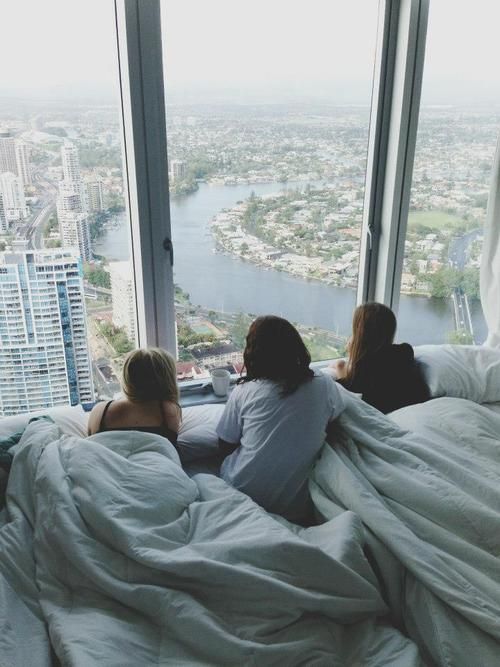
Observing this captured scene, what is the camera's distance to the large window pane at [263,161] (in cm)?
212

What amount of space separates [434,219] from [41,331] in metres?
1.81

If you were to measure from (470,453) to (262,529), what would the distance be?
70cm

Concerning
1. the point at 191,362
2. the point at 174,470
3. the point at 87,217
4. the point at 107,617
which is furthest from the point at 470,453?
the point at 87,217

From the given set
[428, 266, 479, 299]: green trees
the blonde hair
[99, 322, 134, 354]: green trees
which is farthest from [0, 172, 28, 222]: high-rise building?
[428, 266, 479, 299]: green trees

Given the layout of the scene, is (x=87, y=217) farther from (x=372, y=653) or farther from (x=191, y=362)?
(x=372, y=653)

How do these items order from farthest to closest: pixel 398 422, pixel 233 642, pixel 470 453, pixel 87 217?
1. pixel 87 217
2. pixel 398 422
3. pixel 470 453
4. pixel 233 642

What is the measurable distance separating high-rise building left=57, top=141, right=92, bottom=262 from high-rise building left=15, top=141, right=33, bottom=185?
0.11 m

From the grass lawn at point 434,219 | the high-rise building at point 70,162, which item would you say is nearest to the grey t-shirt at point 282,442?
the high-rise building at point 70,162

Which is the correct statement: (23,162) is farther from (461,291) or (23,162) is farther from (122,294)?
(461,291)

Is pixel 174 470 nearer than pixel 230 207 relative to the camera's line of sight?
Yes

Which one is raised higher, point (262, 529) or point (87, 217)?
point (87, 217)

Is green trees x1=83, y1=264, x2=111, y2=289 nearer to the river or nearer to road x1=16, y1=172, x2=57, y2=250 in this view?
the river

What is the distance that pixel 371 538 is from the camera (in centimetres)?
129

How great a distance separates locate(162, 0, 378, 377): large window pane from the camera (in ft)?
6.97
